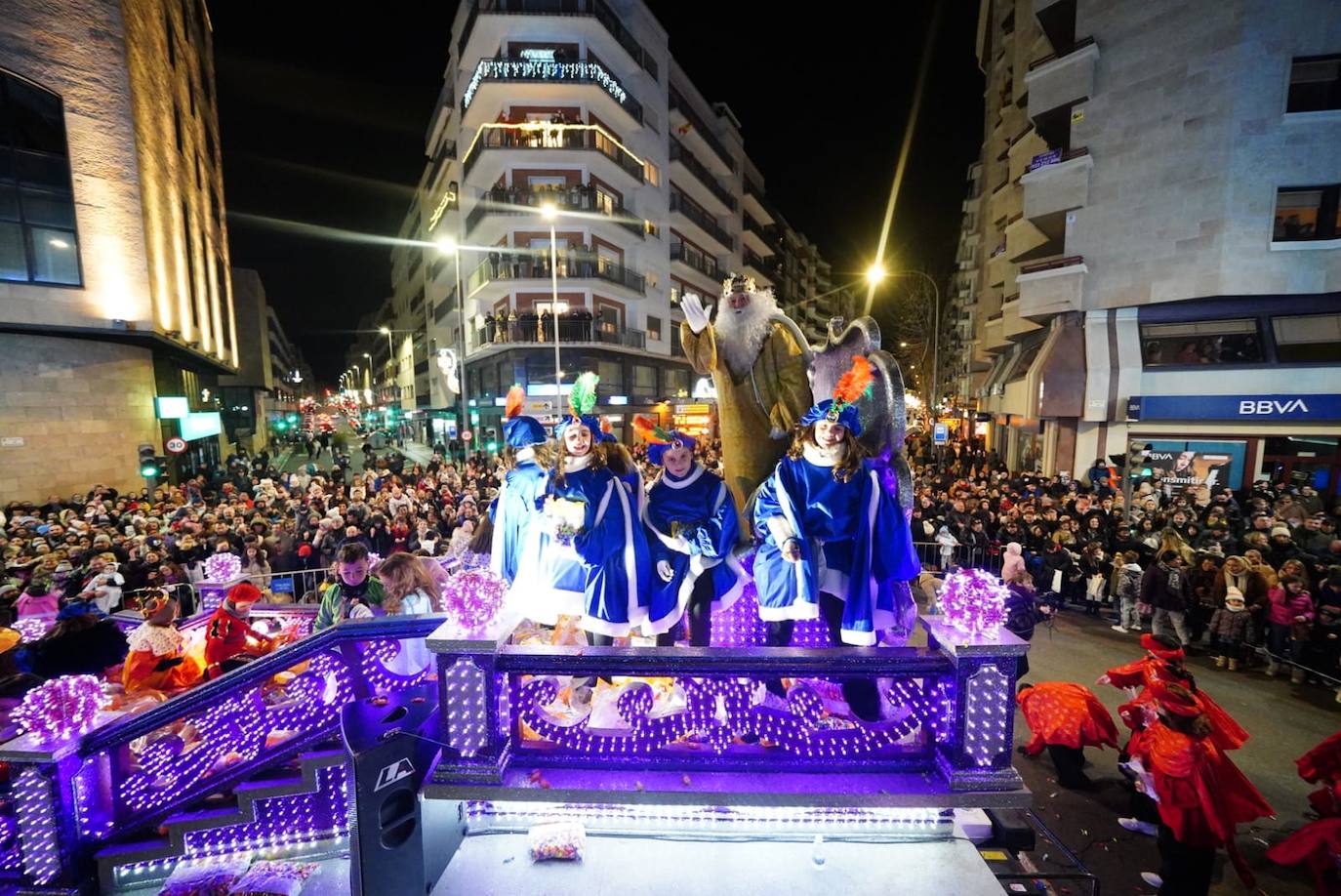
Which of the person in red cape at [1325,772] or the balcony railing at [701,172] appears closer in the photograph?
the person in red cape at [1325,772]

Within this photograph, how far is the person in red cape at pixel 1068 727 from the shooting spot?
542 cm

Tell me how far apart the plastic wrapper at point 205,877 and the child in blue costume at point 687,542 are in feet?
10.4

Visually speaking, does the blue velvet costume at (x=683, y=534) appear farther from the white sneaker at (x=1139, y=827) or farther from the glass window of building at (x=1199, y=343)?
the glass window of building at (x=1199, y=343)

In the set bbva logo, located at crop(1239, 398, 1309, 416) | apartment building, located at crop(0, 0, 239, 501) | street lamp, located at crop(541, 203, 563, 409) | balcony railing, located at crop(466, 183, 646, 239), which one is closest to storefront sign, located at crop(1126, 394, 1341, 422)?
bbva logo, located at crop(1239, 398, 1309, 416)

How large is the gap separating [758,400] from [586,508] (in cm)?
227

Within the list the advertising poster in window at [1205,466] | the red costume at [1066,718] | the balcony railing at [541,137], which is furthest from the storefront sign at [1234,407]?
the balcony railing at [541,137]

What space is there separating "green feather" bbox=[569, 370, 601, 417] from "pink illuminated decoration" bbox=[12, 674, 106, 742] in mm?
3575

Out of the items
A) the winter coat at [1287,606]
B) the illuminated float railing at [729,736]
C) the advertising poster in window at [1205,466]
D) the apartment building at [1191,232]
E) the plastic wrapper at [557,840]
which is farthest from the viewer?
the advertising poster in window at [1205,466]

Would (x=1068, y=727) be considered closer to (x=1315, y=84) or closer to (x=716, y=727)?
(x=716, y=727)

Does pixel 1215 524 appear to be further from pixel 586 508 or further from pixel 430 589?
pixel 430 589

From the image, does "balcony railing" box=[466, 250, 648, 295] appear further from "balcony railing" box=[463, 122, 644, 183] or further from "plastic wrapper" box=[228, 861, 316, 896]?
"plastic wrapper" box=[228, 861, 316, 896]

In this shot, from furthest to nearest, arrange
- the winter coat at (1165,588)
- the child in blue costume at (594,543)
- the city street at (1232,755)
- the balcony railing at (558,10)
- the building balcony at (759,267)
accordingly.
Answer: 1. the building balcony at (759,267)
2. the balcony railing at (558,10)
3. the winter coat at (1165,588)
4. the city street at (1232,755)
5. the child in blue costume at (594,543)

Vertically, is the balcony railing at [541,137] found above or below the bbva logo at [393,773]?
above

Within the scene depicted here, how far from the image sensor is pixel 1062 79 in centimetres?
1767
